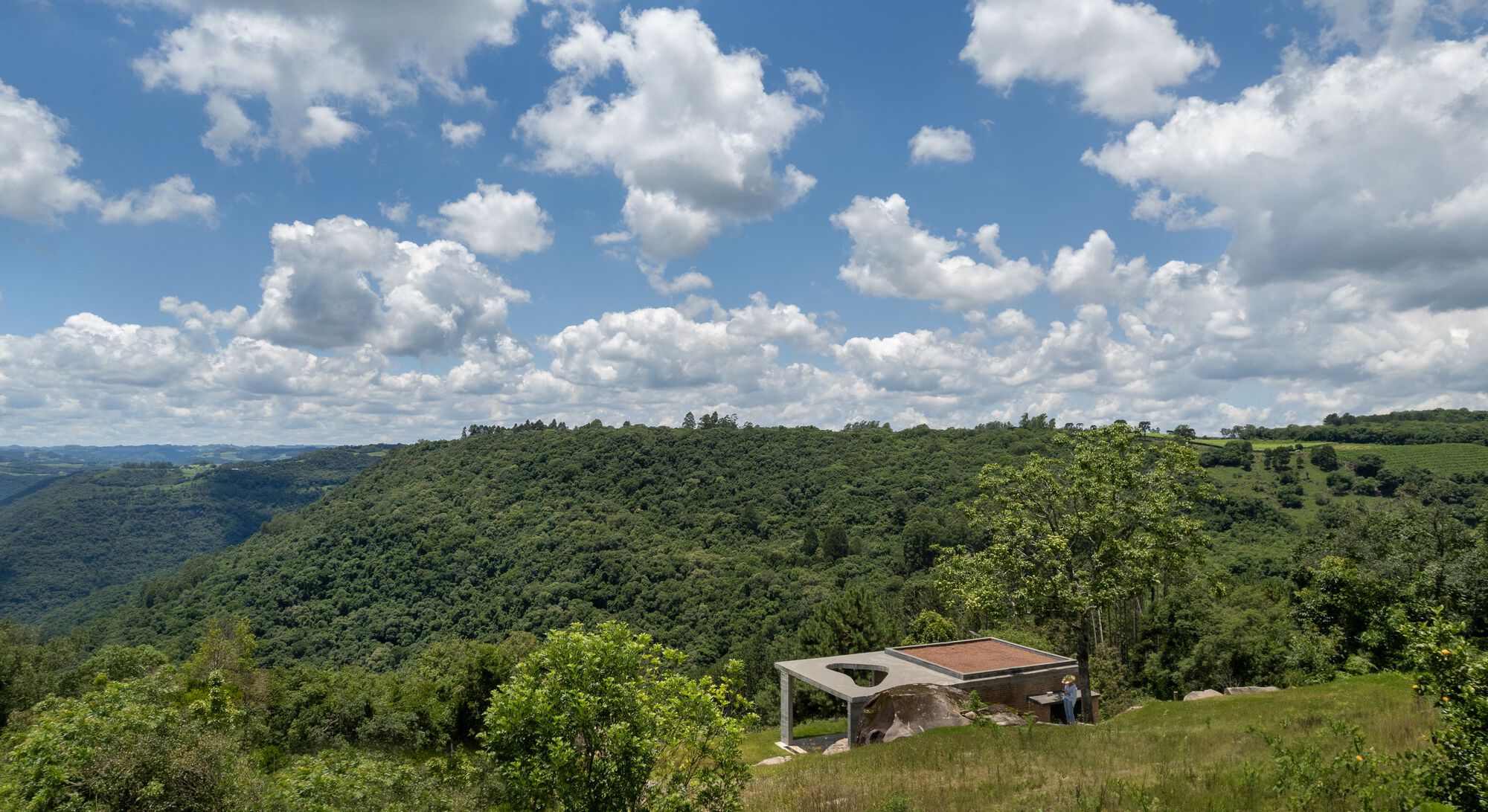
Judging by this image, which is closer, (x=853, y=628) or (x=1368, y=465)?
(x=853, y=628)

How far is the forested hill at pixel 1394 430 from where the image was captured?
96.3 m

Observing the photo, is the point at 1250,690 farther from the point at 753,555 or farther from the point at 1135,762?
the point at 753,555

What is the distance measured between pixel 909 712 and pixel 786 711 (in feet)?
24.0

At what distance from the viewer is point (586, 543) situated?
329ft

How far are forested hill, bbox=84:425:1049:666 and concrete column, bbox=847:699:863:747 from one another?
41.4 m

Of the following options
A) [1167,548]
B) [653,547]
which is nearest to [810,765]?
[1167,548]

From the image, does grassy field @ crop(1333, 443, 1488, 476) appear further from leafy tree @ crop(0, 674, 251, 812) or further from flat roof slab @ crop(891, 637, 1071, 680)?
leafy tree @ crop(0, 674, 251, 812)

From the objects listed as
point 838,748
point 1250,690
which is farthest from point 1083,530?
point 838,748

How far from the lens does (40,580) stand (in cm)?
15925

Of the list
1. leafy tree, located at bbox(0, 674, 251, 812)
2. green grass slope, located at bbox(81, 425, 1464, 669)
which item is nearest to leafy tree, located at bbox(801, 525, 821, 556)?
green grass slope, located at bbox(81, 425, 1464, 669)

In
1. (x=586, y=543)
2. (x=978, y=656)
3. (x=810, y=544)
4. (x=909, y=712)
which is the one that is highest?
(x=978, y=656)

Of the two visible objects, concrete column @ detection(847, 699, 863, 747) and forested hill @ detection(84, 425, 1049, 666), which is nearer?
concrete column @ detection(847, 699, 863, 747)

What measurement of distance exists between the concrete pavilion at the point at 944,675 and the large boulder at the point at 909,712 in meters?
0.21

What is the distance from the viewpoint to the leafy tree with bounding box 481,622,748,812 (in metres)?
8.07
